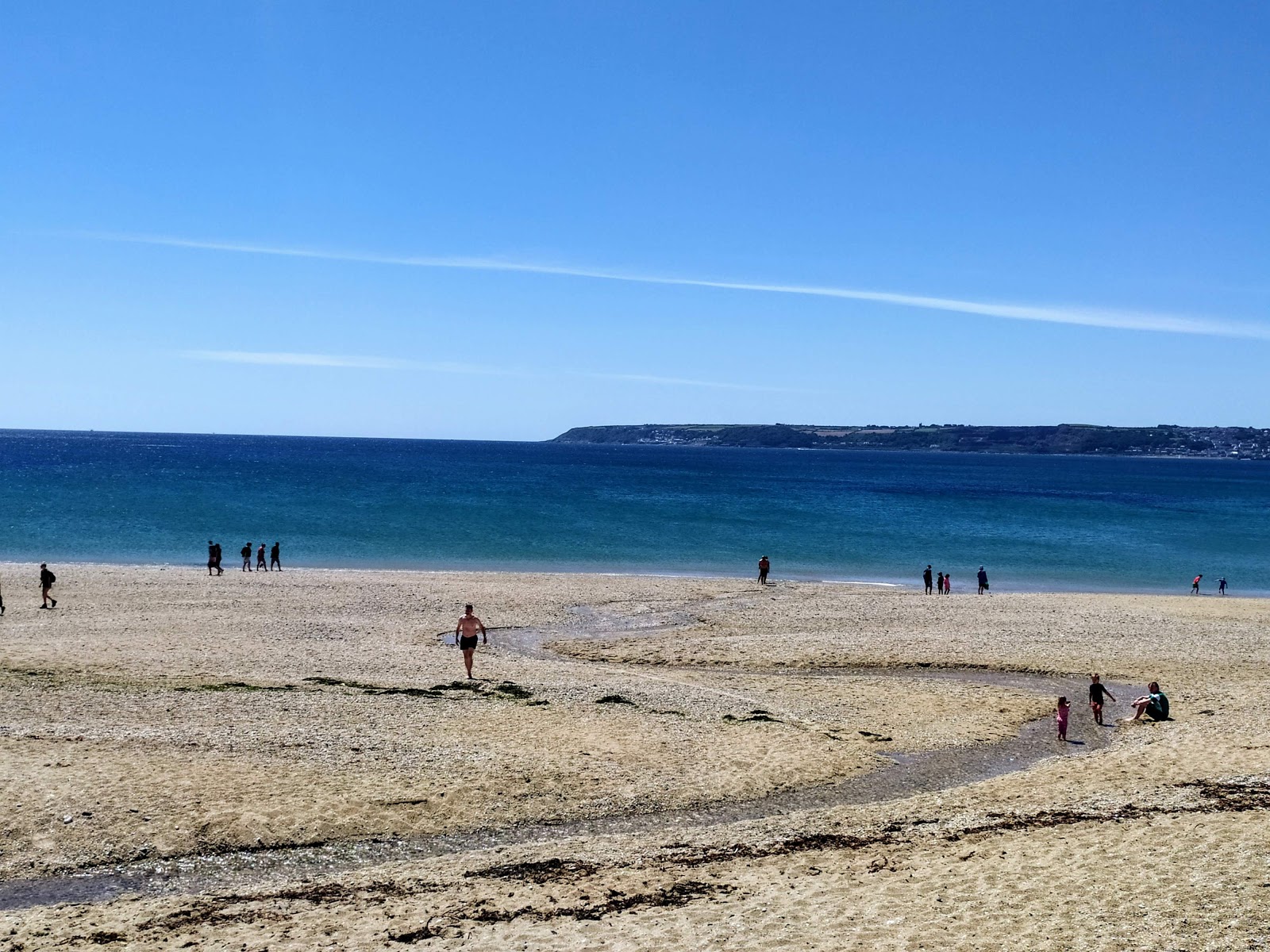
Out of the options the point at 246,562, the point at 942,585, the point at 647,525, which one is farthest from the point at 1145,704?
the point at 647,525

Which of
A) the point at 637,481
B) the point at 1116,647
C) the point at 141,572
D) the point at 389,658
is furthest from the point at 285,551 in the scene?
the point at 637,481

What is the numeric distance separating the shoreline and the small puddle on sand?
24985 millimetres

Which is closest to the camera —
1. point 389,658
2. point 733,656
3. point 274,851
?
point 274,851

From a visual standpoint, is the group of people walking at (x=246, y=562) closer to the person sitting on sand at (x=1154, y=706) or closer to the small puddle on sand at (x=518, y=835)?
the small puddle on sand at (x=518, y=835)

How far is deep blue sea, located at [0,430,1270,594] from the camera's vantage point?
166 ft

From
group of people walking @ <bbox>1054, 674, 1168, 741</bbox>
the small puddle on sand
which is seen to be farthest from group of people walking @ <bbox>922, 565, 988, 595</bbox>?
the small puddle on sand

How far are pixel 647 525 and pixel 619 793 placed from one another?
179ft

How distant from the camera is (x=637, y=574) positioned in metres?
46.2

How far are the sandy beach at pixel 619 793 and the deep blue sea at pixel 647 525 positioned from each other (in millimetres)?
23864

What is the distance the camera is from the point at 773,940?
8.82m

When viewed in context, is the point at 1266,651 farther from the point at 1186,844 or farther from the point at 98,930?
the point at 98,930

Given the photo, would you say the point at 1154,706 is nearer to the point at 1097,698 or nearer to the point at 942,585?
the point at 1097,698

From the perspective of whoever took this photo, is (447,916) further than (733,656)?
No

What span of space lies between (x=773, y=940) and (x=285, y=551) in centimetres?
4688
